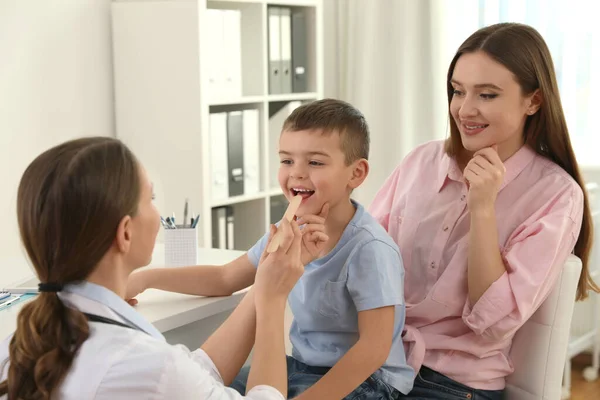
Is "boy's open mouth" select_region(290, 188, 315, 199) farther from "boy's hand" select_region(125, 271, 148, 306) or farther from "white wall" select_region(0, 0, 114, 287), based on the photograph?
"white wall" select_region(0, 0, 114, 287)

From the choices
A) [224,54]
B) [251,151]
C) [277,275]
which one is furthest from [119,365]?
[251,151]

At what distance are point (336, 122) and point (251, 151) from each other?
178 centimetres

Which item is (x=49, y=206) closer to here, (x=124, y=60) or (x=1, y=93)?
(x=1, y=93)

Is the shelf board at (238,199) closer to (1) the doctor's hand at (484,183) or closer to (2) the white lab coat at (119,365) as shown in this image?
(1) the doctor's hand at (484,183)

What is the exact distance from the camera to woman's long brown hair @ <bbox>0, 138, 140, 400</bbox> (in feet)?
3.25

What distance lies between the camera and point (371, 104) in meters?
3.96

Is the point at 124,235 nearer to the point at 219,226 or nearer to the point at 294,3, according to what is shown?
the point at 219,226

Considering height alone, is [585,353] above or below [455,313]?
below

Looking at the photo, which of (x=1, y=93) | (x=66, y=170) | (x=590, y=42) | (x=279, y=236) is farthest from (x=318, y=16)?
(x=66, y=170)

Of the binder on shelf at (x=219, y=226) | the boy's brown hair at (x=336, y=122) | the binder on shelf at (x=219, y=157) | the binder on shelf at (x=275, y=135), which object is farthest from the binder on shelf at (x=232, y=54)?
the boy's brown hair at (x=336, y=122)

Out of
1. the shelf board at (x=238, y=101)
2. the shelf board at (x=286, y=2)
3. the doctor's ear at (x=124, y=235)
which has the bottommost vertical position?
the doctor's ear at (x=124, y=235)

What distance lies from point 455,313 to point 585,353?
7.24 ft

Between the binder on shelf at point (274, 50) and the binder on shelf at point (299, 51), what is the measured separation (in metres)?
→ 0.09

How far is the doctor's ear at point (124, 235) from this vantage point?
1.03m
